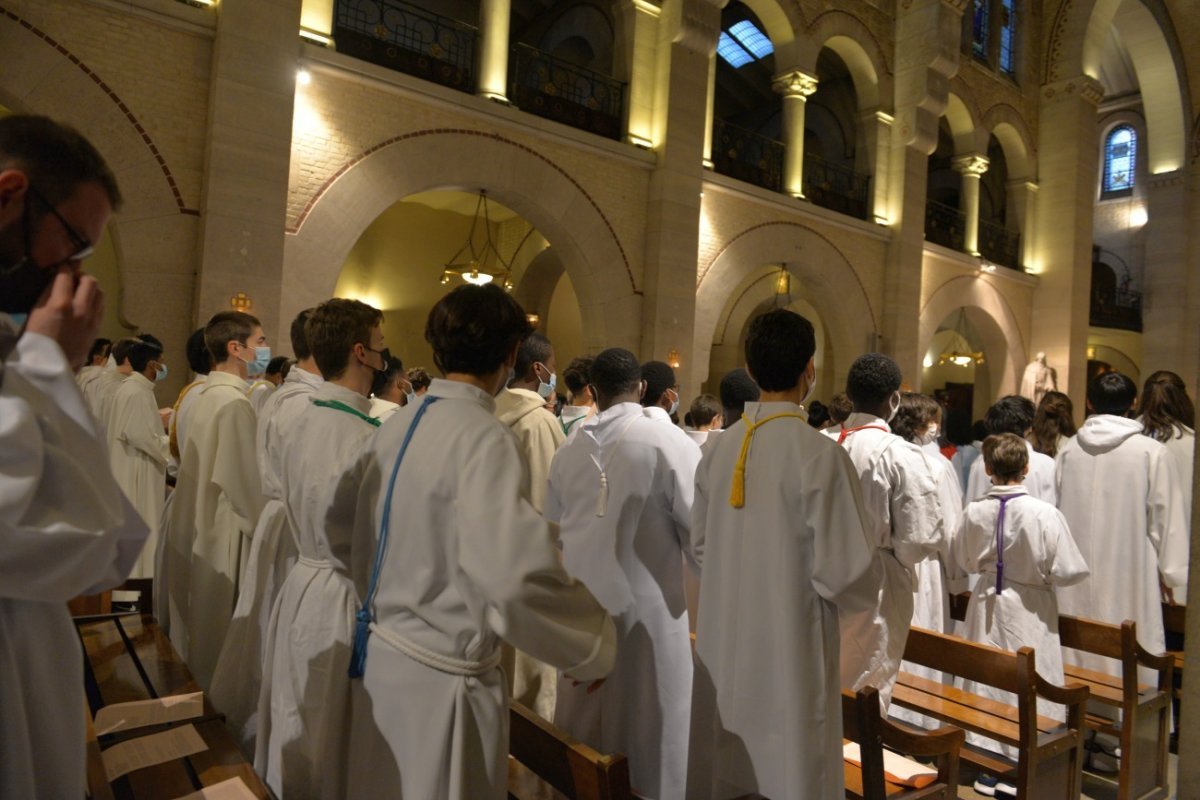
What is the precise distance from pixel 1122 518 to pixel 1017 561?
128cm

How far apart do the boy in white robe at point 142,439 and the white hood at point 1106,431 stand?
6610 mm

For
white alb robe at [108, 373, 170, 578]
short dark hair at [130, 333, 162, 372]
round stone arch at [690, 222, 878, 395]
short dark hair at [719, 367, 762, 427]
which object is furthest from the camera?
round stone arch at [690, 222, 878, 395]

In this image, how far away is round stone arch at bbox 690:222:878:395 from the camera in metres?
13.0

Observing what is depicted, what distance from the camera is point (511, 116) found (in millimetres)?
10578

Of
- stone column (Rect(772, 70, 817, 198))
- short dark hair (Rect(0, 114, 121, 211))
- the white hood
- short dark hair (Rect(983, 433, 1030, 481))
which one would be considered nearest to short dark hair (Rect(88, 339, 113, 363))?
short dark hair (Rect(0, 114, 121, 211))

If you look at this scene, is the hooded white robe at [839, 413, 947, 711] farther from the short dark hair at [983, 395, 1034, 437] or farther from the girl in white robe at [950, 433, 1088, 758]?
the short dark hair at [983, 395, 1034, 437]

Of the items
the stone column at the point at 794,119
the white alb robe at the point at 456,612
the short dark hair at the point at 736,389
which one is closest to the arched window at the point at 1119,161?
the stone column at the point at 794,119

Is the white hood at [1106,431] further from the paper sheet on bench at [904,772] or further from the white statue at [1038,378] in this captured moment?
the white statue at [1038,378]

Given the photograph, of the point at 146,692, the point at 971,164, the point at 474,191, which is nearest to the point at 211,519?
the point at 146,692

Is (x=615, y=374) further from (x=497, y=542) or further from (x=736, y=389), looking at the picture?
(x=497, y=542)

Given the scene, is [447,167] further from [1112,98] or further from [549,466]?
[1112,98]

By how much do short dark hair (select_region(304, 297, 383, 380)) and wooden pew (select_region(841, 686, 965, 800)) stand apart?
219 centimetres

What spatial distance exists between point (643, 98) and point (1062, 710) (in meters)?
10.2

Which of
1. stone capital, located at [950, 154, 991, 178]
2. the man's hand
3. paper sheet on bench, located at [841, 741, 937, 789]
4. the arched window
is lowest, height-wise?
paper sheet on bench, located at [841, 741, 937, 789]
